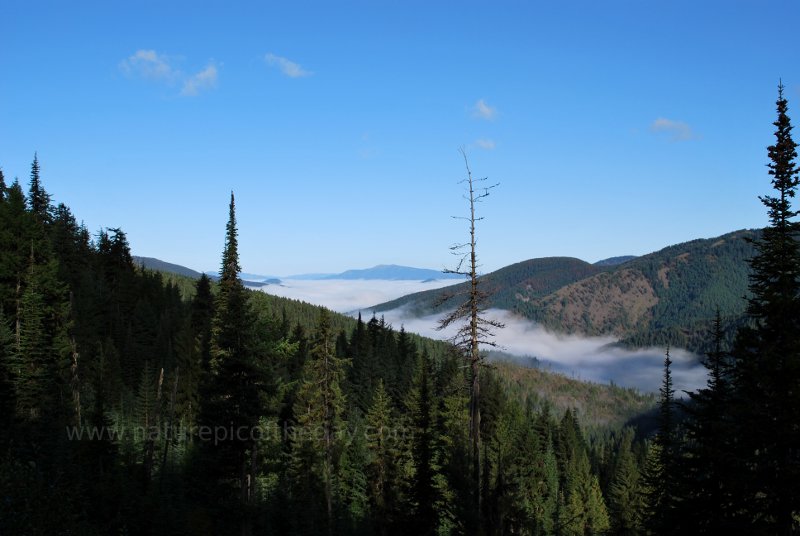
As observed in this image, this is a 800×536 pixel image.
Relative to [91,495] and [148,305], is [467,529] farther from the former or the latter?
[148,305]

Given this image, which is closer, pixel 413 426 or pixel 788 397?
pixel 788 397

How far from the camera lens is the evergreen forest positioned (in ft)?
54.4

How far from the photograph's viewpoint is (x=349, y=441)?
53.4 metres

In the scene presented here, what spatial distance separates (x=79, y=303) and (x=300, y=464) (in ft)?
94.5

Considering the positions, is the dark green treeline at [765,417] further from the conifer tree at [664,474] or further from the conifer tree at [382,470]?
the conifer tree at [382,470]

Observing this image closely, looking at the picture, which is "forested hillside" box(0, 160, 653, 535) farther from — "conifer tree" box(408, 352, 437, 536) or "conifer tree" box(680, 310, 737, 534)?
"conifer tree" box(680, 310, 737, 534)

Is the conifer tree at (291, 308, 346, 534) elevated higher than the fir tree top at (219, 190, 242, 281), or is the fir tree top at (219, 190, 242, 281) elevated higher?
the fir tree top at (219, 190, 242, 281)

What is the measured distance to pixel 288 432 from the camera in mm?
49156

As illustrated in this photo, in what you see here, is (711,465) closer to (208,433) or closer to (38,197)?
(208,433)

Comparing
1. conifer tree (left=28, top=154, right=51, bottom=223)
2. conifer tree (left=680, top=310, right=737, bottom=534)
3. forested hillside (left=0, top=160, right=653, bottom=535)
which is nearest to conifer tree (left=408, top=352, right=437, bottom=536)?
forested hillside (left=0, top=160, right=653, bottom=535)

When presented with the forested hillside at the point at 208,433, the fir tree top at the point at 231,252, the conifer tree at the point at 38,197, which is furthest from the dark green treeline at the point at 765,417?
the conifer tree at the point at 38,197

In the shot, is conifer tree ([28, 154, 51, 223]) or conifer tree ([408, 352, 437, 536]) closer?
conifer tree ([408, 352, 437, 536])

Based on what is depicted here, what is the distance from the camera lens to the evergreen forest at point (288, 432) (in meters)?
16.6

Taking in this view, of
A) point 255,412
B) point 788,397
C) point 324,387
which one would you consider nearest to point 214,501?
point 255,412
